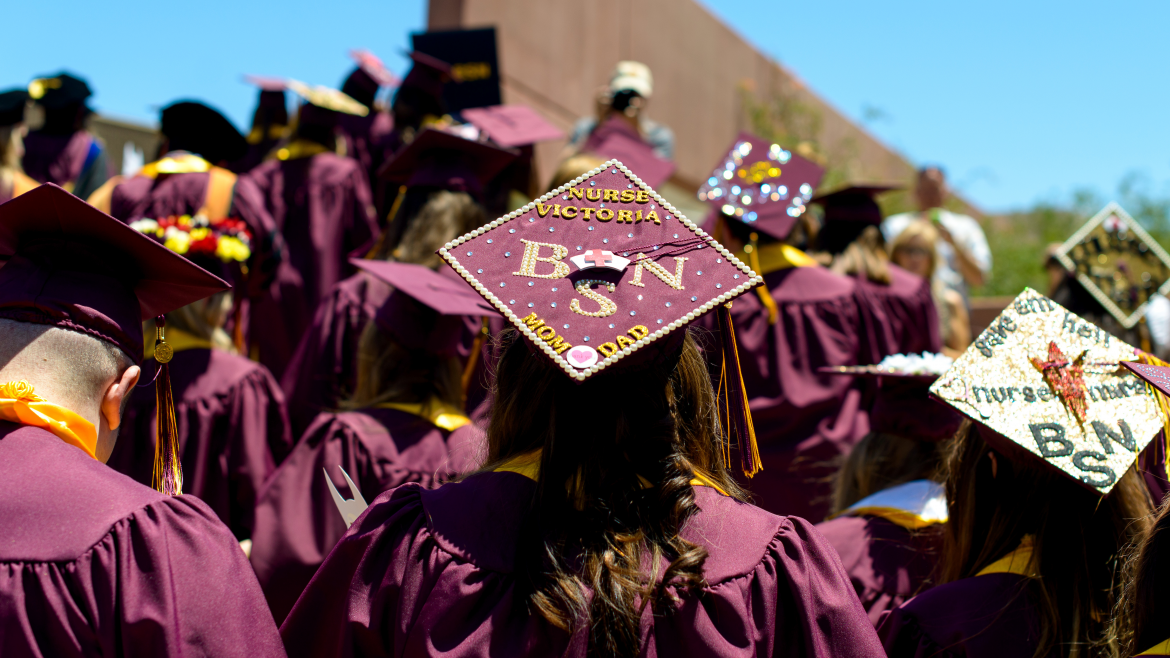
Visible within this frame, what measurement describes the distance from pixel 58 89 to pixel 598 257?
5.67 m

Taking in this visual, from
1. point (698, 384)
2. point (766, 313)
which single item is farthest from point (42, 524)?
point (766, 313)

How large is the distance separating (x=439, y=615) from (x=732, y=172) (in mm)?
2822

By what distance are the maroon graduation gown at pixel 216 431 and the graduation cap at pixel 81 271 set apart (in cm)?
129

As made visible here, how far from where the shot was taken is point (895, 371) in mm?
2650

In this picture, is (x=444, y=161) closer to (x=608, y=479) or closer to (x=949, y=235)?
(x=608, y=479)

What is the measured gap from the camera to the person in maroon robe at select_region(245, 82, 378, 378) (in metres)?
5.76

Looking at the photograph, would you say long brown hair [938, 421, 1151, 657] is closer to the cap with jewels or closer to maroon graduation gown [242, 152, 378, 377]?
the cap with jewels

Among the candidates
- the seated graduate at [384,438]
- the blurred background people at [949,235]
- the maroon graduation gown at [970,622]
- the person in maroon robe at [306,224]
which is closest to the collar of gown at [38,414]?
the seated graduate at [384,438]

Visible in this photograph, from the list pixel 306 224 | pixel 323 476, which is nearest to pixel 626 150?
pixel 306 224

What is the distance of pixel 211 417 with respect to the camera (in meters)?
3.22

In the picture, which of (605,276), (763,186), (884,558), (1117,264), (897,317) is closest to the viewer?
(605,276)

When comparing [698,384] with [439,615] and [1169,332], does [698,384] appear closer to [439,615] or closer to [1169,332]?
[439,615]

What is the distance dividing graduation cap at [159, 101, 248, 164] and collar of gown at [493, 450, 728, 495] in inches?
131

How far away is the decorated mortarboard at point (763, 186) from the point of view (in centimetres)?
391
